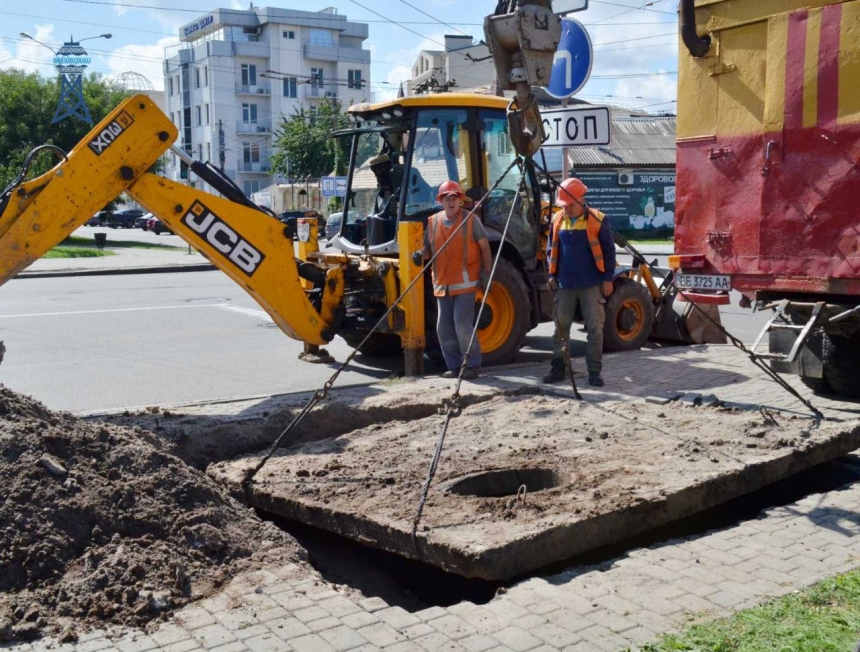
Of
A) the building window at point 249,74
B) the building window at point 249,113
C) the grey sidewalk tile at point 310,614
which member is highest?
the building window at point 249,74

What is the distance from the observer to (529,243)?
10.9 metres

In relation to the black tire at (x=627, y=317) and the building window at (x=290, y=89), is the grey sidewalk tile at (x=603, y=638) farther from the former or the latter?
the building window at (x=290, y=89)

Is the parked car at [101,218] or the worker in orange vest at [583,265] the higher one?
the parked car at [101,218]

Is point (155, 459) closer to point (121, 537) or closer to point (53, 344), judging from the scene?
point (121, 537)

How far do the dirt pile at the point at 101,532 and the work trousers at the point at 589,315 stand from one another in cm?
435

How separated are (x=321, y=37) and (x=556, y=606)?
88.6 metres

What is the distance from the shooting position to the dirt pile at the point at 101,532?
4.15m

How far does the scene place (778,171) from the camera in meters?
7.46

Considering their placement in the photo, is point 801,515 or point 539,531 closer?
point 539,531

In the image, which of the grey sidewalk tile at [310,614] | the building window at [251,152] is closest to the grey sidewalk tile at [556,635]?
the grey sidewalk tile at [310,614]

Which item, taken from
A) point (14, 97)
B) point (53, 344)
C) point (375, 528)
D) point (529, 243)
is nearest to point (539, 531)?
point (375, 528)

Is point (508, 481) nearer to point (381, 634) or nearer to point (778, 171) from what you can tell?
point (381, 634)

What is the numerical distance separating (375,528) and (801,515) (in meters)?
2.40

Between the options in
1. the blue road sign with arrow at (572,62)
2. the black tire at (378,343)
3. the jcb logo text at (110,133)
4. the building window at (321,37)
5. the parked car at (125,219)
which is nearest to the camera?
the jcb logo text at (110,133)
